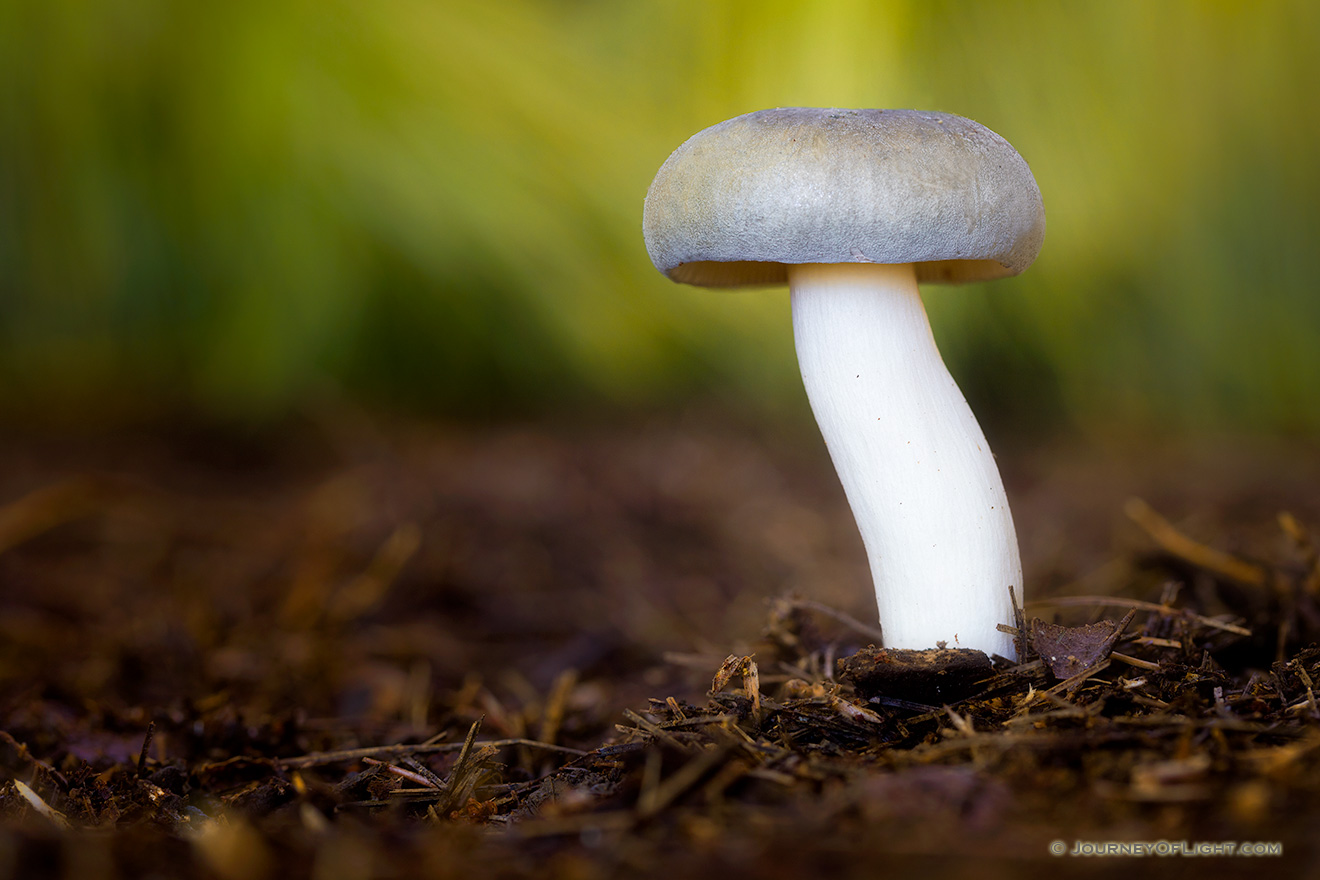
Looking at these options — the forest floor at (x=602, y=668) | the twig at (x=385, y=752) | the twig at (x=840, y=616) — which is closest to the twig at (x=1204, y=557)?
the forest floor at (x=602, y=668)

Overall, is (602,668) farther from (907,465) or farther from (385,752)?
(907,465)

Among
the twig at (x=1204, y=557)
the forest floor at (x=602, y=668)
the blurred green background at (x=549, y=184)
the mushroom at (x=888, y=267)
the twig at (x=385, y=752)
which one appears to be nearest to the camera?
the forest floor at (x=602, y=668)

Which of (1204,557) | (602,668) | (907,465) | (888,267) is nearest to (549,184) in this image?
(602,668)

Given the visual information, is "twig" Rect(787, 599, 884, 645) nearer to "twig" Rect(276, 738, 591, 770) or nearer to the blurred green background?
"twig" Rect(276, 738, 591, 770)

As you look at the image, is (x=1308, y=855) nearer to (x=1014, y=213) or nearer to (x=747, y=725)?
(x=747, y=725)

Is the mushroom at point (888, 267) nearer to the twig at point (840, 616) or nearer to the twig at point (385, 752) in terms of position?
the twig at point (840, 616)

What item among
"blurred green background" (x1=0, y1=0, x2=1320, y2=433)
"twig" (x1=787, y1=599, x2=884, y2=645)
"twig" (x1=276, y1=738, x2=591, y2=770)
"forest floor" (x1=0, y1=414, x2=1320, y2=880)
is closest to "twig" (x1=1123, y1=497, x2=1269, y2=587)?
"forest floor" (x1=0, y1=414, x2=1320, y2=880)
